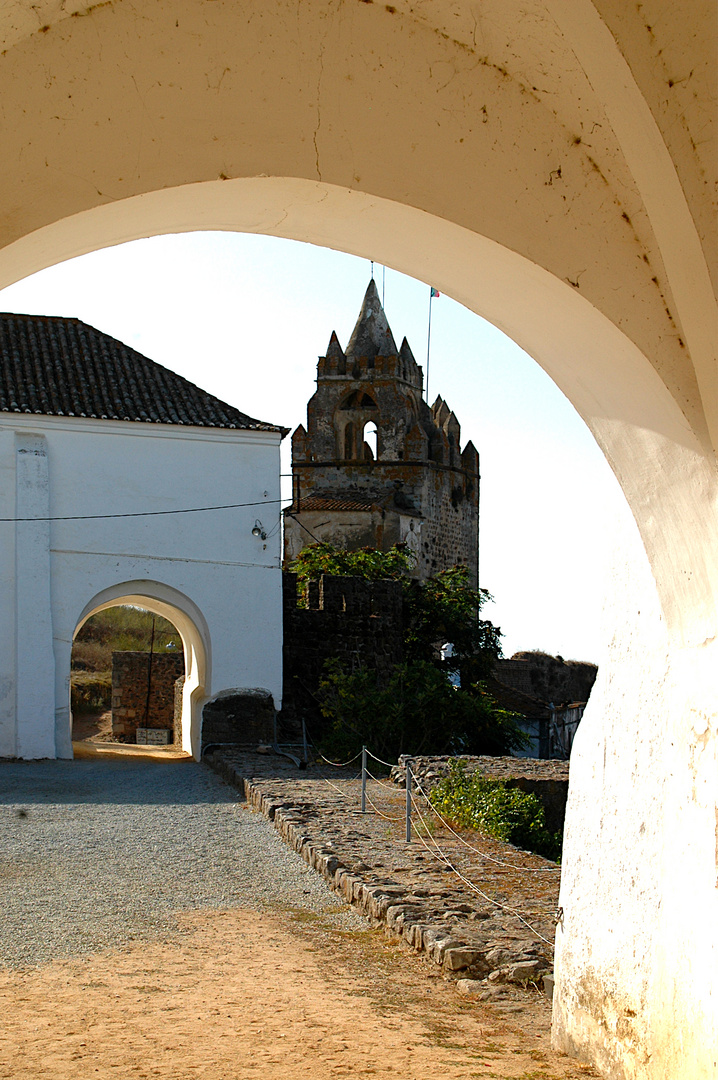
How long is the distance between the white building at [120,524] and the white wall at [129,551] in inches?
0.9

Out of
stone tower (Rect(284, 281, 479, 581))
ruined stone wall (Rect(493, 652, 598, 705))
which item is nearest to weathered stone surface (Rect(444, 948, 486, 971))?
ruined stone wall (Rect(493, 652, 598, 705))

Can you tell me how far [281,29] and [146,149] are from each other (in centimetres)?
44

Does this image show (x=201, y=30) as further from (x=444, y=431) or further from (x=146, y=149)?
(x=444, y=431)

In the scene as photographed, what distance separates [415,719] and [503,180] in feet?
49.8

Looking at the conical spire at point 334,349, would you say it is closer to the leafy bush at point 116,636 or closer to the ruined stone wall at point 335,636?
the leafy bush at point 116,636

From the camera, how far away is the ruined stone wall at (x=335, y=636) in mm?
20078

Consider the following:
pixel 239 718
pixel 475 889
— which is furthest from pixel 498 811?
pixel 239 718

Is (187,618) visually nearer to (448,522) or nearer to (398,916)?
(398,916)

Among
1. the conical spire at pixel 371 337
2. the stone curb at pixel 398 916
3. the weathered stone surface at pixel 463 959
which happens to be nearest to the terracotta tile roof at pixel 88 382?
the stone curb at pixel 398 916

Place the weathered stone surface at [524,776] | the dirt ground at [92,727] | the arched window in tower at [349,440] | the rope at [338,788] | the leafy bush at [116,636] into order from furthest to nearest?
1. the leafy bush at [116,636]
2. the arched window in tower at [349,440]
3. the dirt ground at [92,727]
4. the rope at [338,788]
5. the weathered stone surface at [524,776]

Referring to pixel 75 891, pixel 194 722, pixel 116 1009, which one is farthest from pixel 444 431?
pixel 116 1009

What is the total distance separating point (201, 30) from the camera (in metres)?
2.52

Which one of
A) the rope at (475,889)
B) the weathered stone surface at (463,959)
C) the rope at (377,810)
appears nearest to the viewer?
the weathered stone surface at (463,959)

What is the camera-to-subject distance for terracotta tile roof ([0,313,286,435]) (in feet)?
61.5
